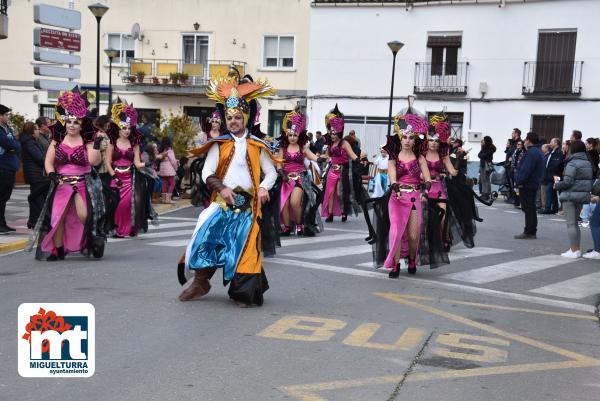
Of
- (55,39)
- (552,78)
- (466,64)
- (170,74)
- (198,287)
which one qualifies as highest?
(466,64)

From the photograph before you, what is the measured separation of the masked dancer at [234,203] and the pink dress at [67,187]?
3189 millimetres

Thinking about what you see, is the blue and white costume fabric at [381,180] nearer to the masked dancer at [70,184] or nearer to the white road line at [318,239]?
the white road line at [318,239]

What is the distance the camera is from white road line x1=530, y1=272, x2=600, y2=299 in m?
10.6

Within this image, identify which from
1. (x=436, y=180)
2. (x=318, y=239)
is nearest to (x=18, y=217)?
(x=318, y=239)

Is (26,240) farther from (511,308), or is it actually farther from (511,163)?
(511,163)

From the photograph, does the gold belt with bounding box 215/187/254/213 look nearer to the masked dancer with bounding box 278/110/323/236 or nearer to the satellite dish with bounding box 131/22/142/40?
the masked dancer with bounding box 278/110/323/236

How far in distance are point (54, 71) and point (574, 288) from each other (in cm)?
1409

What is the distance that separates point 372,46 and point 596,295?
91.1ft

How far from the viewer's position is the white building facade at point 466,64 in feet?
110

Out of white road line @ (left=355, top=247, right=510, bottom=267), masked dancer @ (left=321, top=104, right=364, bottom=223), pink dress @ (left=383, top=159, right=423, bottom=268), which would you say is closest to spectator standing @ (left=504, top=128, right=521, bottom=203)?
masked dancer @ (left=321, top=104, right=364, bottom=223)

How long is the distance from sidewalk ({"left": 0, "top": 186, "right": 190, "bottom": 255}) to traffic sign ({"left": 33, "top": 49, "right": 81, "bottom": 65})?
3337 mm

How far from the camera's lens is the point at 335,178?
715 inches

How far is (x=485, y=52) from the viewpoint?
35.2 m

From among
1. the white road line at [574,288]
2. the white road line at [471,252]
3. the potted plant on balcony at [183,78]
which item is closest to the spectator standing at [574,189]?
the white road line at [471,252]
